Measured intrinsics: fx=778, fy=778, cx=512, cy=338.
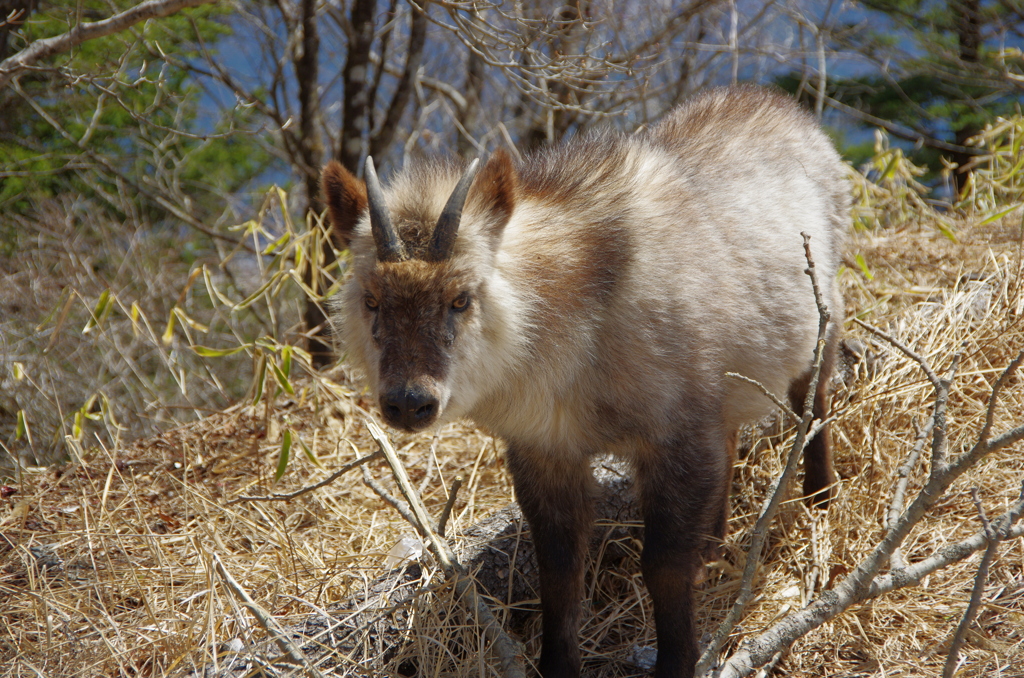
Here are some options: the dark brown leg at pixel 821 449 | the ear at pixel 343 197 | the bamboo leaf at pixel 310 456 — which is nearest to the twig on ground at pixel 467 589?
the ear at pixel 343 197

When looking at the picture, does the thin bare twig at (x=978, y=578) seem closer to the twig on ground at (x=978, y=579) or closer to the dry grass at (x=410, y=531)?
the twig on ground at (x=978, y=579)

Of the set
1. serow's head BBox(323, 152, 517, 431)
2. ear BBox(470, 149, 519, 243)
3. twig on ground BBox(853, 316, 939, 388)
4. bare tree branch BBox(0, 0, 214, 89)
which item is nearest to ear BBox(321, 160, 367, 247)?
serow's head BBox(323, 152, 517, 431)

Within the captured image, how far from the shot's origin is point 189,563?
11.0 ft

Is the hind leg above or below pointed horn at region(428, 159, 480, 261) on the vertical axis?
below

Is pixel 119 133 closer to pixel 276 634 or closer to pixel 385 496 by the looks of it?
pixel 385 496

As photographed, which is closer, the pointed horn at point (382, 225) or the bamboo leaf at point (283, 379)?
the pointed horn at point (382, 225)

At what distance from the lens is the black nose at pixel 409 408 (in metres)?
2.19

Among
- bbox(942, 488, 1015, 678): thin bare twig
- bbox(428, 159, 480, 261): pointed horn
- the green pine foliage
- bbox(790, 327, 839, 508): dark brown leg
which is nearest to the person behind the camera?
bbox(942, 488, 1015, 678): thin bare twig

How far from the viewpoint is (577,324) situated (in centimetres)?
261

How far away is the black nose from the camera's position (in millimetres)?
Answer: 2188

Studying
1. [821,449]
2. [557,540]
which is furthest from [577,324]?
[821,449]

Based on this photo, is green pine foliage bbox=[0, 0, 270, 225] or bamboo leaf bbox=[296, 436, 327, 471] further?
green pine foliage bbox=[0, 0, 270, 225]

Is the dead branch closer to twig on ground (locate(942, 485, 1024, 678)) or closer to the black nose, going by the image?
twig on ground (locate(942, 485, 1024, 678))

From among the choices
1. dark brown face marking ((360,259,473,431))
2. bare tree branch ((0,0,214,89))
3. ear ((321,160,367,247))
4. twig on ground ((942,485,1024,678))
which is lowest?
twig on ground ((942,485,1024,678))
